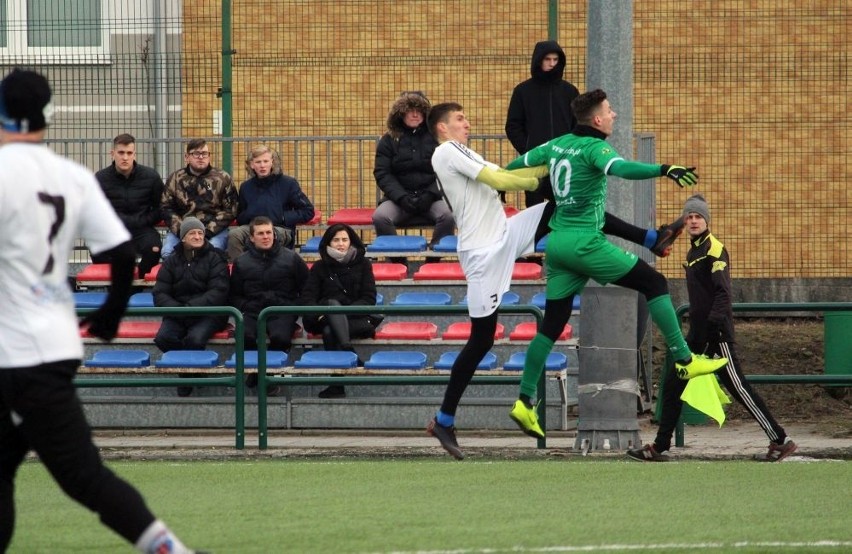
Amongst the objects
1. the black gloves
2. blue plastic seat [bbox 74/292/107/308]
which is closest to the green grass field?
the black gloves

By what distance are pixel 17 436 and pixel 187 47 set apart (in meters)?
13.3

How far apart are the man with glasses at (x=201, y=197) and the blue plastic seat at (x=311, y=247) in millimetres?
1052

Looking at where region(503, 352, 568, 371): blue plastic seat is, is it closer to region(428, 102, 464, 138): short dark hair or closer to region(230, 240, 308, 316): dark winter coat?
region(230, 240, 308, 316): dark winter coat

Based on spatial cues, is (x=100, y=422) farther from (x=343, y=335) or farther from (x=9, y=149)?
(x=9, y=149)

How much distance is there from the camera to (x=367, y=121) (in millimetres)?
19047

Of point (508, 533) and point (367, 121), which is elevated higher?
point (367, 121)

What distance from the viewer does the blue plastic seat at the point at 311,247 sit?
1581 cm

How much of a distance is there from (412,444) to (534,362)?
9.37 ft

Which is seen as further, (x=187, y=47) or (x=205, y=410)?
(x=187, y=47)

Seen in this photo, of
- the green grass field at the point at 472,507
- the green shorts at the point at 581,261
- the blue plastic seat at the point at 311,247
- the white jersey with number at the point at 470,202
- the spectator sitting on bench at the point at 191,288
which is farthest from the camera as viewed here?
the blue plastic seat at the point at 311,247

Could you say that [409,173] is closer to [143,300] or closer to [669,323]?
[143,300]

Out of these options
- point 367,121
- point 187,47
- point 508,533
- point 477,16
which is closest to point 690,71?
point 477,16

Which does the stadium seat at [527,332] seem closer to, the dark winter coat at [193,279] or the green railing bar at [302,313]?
the green railing bar at [302,313]

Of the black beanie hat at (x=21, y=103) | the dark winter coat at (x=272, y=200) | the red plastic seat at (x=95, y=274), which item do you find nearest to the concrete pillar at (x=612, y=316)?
the dark winter coat at (x=272, y=200)
